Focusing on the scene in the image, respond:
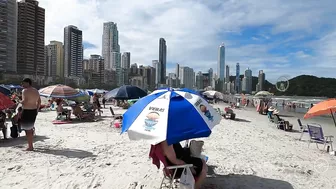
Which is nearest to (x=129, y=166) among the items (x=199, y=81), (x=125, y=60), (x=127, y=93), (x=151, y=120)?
(x=151, y=120)

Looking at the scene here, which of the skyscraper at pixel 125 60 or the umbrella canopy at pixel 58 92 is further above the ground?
the skyscraper at pixel 125 60

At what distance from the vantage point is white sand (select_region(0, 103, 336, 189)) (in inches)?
169

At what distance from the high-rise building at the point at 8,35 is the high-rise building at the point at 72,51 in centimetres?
3260

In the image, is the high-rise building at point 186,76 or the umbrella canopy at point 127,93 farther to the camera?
the high-rise building at point 186,76

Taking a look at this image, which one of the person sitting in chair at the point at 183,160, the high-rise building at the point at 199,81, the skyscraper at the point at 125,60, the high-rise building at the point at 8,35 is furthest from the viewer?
the skyscraper at the point at 125,60

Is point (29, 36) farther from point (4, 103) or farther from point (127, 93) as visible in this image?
point (4, 103)

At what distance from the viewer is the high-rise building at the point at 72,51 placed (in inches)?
4208

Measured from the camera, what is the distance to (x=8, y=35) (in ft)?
233

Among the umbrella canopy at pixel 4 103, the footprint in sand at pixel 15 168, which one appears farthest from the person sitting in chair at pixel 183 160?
the umbrella canopy at pixel 4 103

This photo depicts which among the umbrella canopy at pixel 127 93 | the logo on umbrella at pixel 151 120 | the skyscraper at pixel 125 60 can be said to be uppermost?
the skyscraper at pixel 125 60

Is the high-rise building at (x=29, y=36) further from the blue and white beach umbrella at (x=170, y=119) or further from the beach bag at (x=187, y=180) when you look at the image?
the beach bag at (x=187, y=180)

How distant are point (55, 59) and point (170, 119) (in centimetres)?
11636

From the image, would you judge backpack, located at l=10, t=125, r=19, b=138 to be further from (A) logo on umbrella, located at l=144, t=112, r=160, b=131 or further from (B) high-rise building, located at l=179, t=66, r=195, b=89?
(B) high-rise building, located at l=179, t=66, r=195, b=89

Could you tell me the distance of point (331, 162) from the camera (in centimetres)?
625
